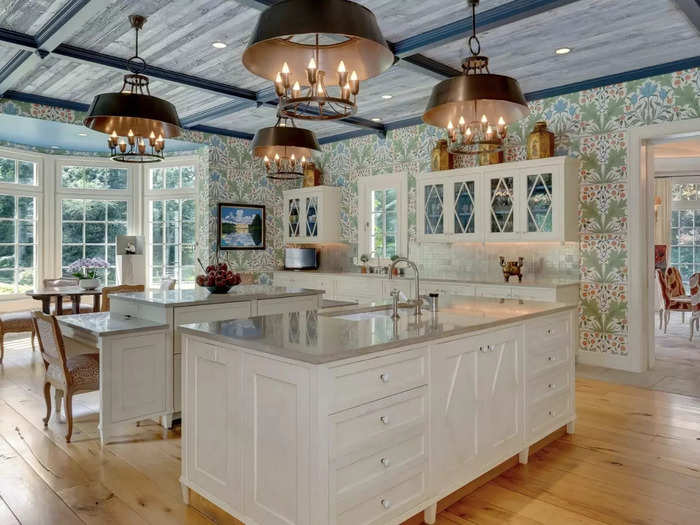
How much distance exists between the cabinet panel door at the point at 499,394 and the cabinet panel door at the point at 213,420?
124 cm

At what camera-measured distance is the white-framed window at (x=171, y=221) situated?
26.3ft

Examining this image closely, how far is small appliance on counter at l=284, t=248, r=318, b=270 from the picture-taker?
311 inches

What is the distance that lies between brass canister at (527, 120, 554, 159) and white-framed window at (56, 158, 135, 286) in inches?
241

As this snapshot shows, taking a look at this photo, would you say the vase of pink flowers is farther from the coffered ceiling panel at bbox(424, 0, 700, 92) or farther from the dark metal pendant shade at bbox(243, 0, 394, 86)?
the dark metal pendant shade at bbox(243, 0, 394, 86)

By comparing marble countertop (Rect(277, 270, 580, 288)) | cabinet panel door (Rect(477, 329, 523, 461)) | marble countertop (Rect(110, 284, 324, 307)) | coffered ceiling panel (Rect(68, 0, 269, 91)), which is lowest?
cabinet panel door (Rect(477, 329, 523, 461))

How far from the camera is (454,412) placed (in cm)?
247

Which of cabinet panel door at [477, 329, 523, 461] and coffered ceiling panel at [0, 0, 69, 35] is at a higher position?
coffered ceiling panel at [0, 0, 69, 35]

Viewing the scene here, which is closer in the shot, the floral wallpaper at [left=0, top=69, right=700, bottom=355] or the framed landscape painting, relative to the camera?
the floral wallpaper at [left=0, top=69, right=700, bottom=355]

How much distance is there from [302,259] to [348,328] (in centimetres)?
551

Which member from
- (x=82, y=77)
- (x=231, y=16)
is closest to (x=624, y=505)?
(x=231, y=16)

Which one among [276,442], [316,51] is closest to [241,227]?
[316,51]

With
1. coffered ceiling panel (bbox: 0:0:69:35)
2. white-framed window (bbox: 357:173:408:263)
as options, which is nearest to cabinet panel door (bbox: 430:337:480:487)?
coffered ceiling panel (bbox: 0:0:69:35)

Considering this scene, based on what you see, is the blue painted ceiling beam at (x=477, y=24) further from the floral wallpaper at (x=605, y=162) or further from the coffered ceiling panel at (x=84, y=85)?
the coffered ceiling panel at (x=84, y=85)

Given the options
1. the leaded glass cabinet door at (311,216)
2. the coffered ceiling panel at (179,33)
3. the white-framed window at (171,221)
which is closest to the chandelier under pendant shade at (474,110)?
the coffered ceiling panel at (179,33)
